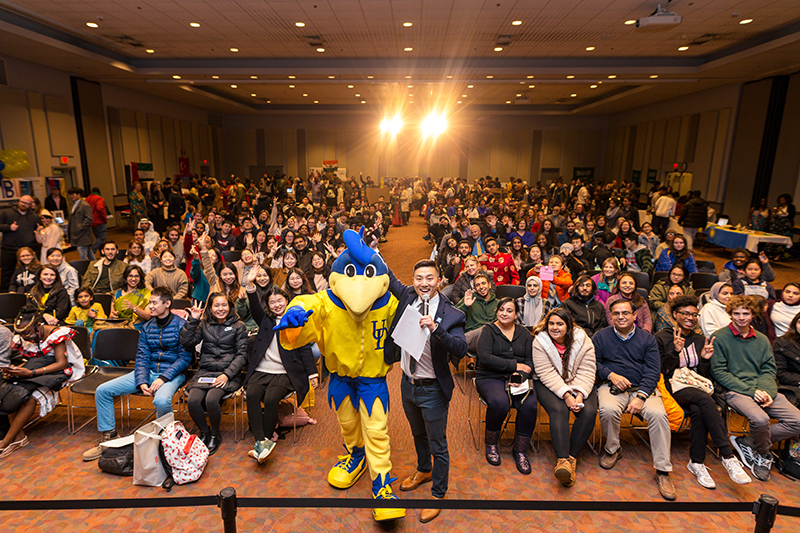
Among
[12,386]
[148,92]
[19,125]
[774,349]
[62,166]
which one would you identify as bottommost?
[12,386]

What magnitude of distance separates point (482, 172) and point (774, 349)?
77.6ft

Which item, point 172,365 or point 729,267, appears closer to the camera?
point 172,365

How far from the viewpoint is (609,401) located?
3.94m

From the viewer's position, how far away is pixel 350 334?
10.6 feet

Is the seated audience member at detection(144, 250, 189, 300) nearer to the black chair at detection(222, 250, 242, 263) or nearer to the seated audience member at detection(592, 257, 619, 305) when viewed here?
the black chair at detection(222, 250, 242, 263)

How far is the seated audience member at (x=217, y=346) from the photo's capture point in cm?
422

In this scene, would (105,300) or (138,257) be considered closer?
(105,300)

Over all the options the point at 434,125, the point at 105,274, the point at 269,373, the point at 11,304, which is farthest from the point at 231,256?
the point at 434,125

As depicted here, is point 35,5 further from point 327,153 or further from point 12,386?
point 327,153

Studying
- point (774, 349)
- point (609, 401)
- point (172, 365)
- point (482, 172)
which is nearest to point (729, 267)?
point (774, 349)

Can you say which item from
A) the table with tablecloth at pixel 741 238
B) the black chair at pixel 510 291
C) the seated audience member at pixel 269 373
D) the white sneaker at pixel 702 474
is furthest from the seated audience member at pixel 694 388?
the table with tablecloth at pixel 741 238

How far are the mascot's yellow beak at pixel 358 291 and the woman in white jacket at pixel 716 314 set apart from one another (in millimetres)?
4015

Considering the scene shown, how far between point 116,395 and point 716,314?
6.23m

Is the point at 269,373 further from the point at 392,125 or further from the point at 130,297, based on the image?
the point at 392,125
